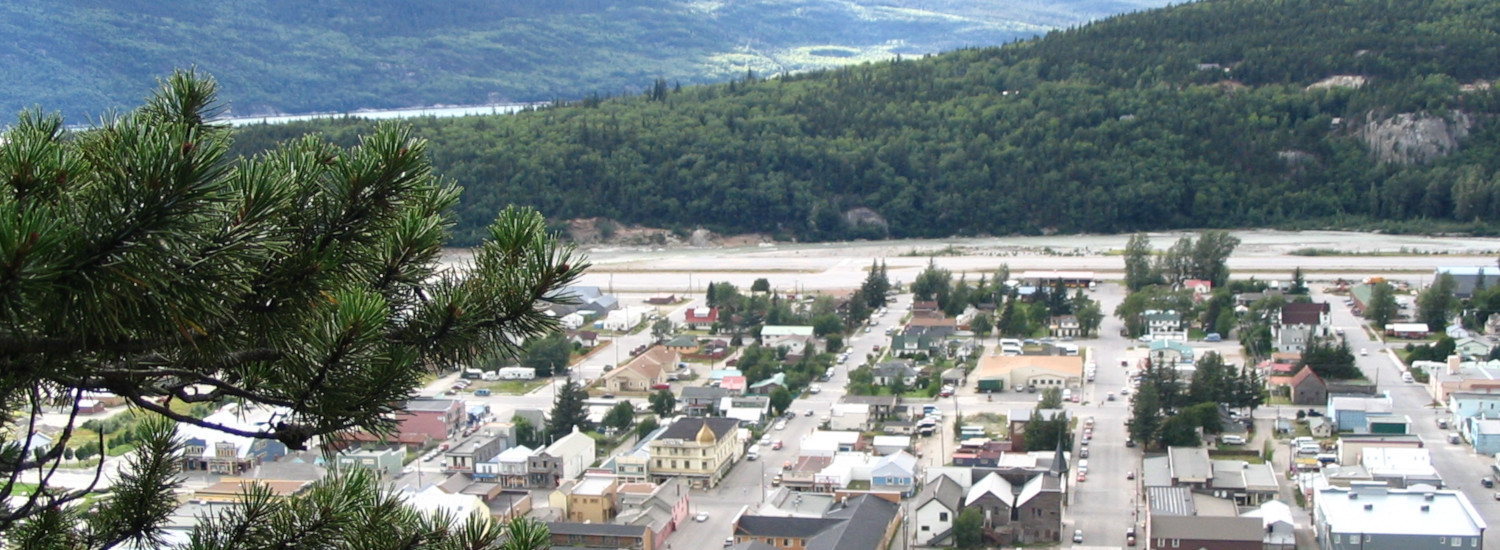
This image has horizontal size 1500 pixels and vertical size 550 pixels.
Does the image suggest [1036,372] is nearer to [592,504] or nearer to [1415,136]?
[592,504]

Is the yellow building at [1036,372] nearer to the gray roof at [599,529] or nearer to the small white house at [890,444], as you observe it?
the small white house at [890,444]

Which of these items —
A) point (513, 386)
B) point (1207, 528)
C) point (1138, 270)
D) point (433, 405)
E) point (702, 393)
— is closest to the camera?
point (1207, 528)

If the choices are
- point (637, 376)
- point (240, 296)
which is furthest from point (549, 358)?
point (240, 296)

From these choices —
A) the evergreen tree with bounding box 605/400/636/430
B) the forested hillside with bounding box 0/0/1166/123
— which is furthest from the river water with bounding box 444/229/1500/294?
the forested hillside with bounding box 0/0/1166/123

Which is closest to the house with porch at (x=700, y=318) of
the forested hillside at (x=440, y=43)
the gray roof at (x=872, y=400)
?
the gray roof at (x=872, y=400)

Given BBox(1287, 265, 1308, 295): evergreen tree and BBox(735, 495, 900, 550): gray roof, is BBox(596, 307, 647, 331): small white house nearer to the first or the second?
BBox(1287, 265, 1308, 295): evergreen tree

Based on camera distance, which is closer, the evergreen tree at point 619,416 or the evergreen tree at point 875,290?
the evergreen tree at point 619,416
